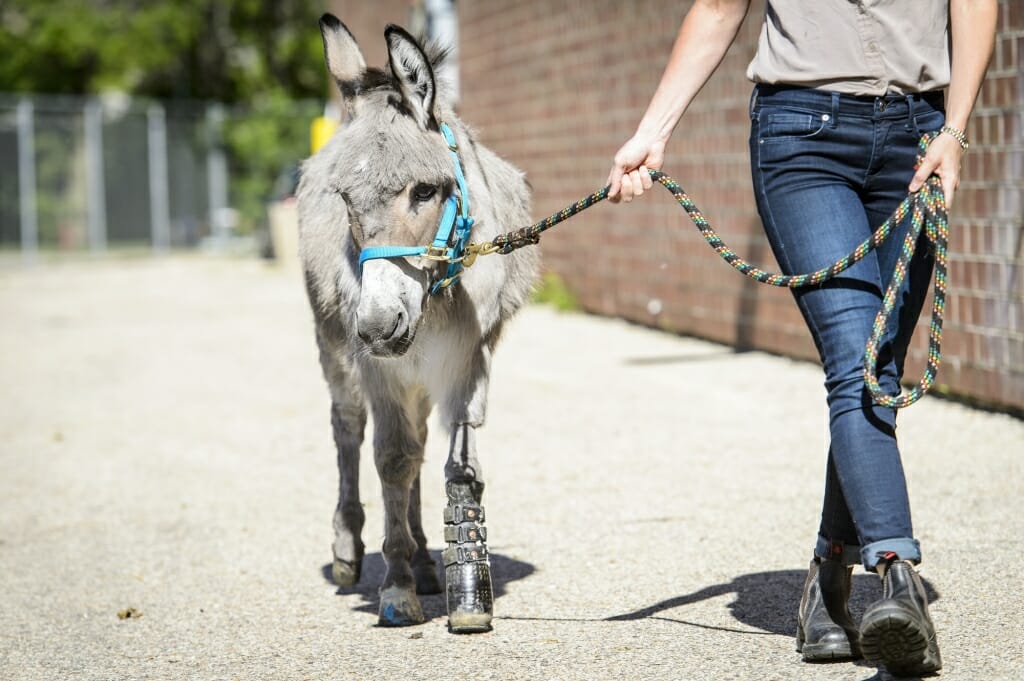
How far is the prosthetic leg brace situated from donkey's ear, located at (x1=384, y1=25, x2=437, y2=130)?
4.09ft

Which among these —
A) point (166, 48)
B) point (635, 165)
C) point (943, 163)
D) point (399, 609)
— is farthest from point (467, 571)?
point (166, 48)

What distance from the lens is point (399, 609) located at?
4484 millimetres

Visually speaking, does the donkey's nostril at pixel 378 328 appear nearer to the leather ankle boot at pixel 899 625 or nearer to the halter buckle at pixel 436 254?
the halter buckle at pixel 436 254

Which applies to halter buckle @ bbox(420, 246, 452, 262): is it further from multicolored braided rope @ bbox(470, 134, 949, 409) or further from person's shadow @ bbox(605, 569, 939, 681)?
person's shadow @ bbox(605, 569, 939, 681)

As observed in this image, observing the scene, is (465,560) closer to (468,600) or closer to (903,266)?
(468,600)

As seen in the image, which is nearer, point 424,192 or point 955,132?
point 955,132

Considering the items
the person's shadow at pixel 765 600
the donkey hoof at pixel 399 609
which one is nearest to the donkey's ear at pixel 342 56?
the donkey hoof at pixel 399 609

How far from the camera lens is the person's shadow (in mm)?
4254

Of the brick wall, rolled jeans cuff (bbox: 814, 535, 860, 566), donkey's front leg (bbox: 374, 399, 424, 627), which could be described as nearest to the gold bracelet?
rolled jeans cuff (bbox: 814, 535, 860, 566)

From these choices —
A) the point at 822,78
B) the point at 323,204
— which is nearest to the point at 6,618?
the point at 323,204

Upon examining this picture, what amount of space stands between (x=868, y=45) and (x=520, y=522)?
9.75ft

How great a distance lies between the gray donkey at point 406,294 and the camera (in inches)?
154

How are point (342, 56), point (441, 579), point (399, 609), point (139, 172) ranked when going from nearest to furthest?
point (342, 56) → point (399, 609) → point (441, 579) → point (139, 172)

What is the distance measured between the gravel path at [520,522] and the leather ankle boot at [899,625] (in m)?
0.31
